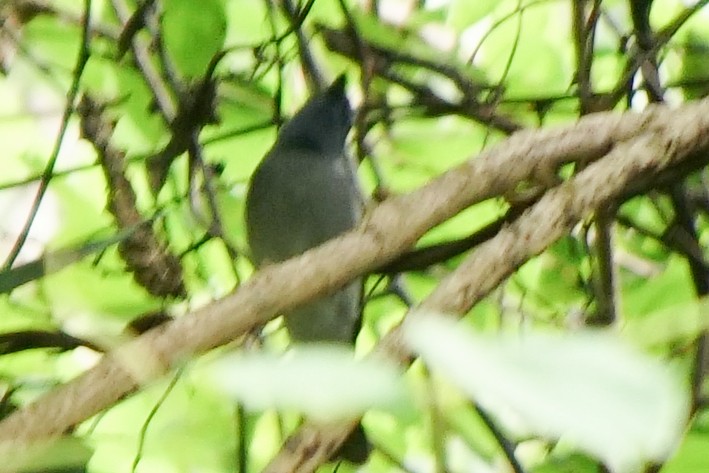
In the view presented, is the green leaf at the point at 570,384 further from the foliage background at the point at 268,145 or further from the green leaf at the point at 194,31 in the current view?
the green leaf at the point at 194,31

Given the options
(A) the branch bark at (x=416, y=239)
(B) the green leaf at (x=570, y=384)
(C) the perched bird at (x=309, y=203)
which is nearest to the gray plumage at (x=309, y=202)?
(C) the perched bird at (x=309, y=203)

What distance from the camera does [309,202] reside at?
2.42 ft

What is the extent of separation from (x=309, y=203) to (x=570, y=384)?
629 mm

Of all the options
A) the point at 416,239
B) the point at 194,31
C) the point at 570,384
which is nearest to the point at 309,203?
the point at 194,31

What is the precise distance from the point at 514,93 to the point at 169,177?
286 millimetres

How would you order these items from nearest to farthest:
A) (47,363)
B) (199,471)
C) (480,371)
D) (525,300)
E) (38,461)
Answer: (480,371)
(38,461)
(199,471)
(47,363)
(525,300)

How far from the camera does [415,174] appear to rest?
0.75m

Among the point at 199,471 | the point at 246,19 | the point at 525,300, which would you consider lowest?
the point at 525,300

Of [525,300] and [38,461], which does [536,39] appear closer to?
[525,300]

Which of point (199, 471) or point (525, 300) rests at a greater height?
point (199, 471)

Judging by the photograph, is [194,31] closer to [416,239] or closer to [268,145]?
[268,145]

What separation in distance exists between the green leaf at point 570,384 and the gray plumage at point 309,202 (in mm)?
556

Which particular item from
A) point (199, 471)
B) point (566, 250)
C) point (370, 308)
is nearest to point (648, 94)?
point (566, 250)

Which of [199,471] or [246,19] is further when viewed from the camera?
[246,19]
